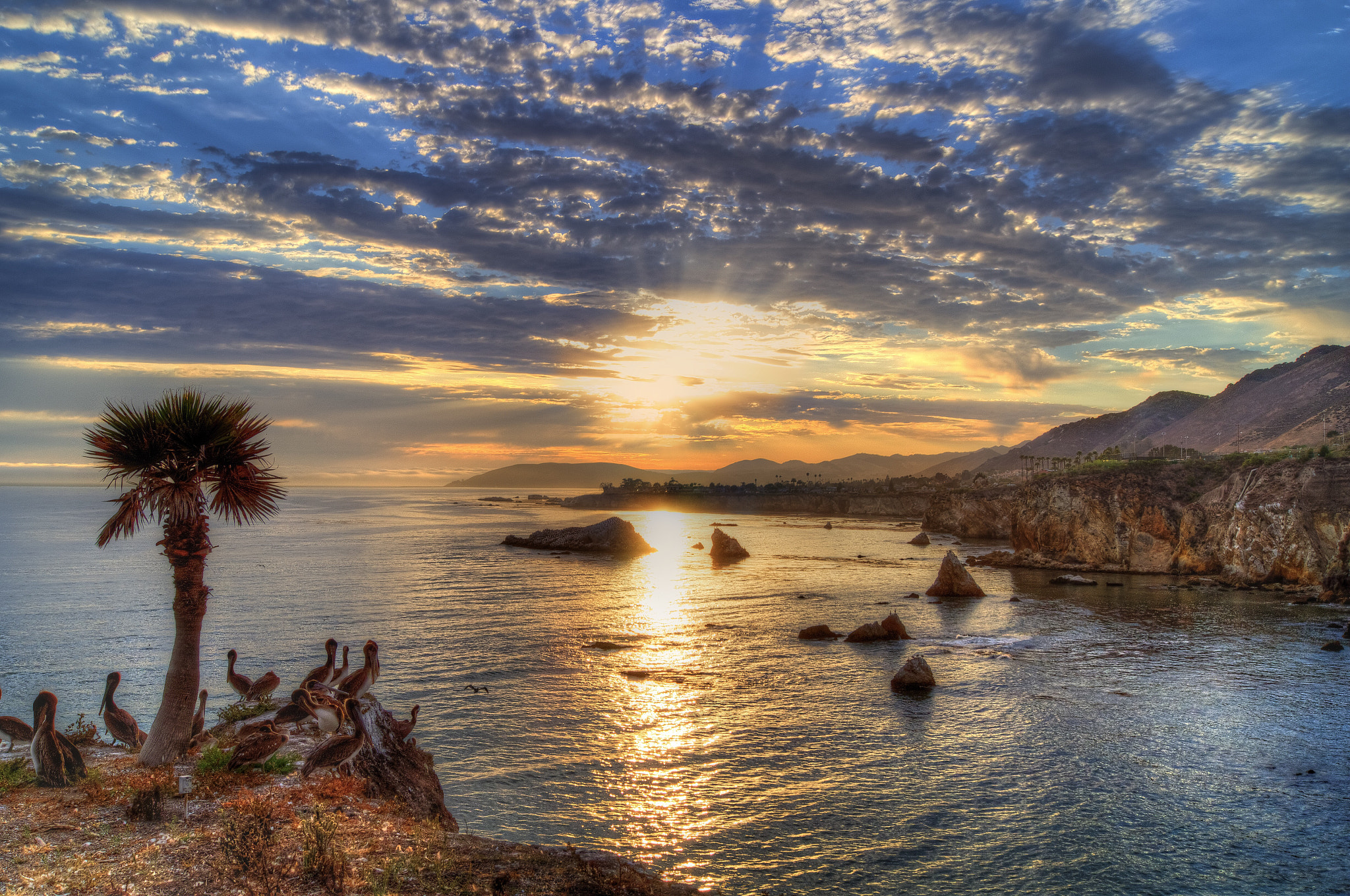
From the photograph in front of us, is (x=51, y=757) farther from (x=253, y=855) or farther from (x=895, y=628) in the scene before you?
(x=895, y=628)

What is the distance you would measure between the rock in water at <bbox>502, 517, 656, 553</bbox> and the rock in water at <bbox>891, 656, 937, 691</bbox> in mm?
52015

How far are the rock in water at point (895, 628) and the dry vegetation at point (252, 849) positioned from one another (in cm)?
2015

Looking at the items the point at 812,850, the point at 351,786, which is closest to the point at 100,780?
the point at 351,786

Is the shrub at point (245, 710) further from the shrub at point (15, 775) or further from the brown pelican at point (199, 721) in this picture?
the shrub at point (15, 775)

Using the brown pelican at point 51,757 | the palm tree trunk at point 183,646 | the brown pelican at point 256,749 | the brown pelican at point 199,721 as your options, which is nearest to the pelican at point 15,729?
the brown pelican at point 51,757

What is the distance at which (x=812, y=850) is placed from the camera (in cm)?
1144

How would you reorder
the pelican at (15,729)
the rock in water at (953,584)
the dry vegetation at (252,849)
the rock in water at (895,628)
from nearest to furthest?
the dry vegetation at (252,849) < the pelican at (15,729) < the rock in water at (895,628) < the rock in water at (953,584)

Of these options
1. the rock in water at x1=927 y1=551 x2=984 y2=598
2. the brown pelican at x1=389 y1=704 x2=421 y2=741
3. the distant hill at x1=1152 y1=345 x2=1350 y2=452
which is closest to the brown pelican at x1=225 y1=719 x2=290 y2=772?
the brown pelican at x1=389 y1=704 x2=421 y2=741

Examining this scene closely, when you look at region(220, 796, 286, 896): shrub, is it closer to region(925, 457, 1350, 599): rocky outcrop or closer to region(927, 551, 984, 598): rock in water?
region(927, 551, 984, 598): rock in water

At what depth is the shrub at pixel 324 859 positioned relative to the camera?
318 inches

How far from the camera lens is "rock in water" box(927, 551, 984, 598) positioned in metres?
39.1

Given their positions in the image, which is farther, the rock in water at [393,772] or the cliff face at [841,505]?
the cliff face at [841,505]

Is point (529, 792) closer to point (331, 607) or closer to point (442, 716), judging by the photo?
point (442, 716)

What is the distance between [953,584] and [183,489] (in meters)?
38.4
